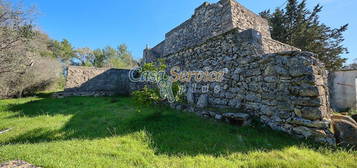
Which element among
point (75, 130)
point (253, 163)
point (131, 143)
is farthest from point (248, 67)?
point (75, 130)

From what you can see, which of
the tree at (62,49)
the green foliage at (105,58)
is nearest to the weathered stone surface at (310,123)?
the green foliage at (105,58)

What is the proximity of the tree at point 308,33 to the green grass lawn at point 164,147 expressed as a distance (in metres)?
13.9

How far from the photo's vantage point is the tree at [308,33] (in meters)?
12.1

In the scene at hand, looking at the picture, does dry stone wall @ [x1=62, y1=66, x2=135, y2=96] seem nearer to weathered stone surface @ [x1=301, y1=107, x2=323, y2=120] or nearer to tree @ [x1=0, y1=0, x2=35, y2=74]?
tree @ [x1=0, y1=0, x2=35, y2=74]

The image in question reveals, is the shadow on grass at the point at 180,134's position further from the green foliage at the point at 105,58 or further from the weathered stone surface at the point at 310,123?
the green foliage at the point at 105,58

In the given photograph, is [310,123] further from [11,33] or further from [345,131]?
[11,33]

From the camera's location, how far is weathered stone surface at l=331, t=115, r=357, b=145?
2488 mm

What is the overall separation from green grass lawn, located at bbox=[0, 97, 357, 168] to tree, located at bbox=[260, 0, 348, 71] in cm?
1390

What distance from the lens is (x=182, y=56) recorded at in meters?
5.70

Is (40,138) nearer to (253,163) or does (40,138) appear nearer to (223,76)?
(253,163)

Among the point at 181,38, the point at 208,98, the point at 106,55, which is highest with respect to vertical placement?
the point at 106,55

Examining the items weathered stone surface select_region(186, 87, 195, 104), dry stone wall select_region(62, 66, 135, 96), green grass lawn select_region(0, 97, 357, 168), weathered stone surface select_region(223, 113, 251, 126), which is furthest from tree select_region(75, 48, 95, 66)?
weathered stone surface select_region(223, 113, 251, 126)

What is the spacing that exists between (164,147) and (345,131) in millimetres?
3522

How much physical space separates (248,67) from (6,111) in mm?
9779
